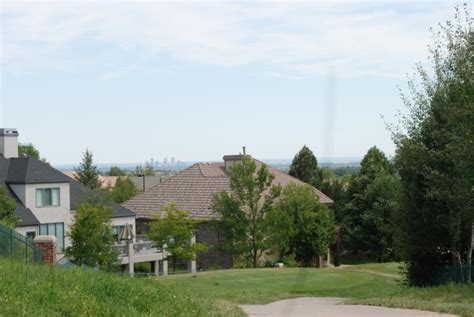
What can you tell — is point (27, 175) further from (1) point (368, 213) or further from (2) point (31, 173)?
(1) point (368, 213)

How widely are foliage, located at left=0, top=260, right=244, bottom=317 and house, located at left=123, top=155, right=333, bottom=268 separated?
34574 mm

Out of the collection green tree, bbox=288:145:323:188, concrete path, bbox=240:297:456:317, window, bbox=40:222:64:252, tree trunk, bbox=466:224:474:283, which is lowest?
concrete path, bbox=240:297:456:317

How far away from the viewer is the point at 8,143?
52.8 meters

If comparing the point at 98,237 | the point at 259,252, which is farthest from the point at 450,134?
the point at 259,252

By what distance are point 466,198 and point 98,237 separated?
2050 cm

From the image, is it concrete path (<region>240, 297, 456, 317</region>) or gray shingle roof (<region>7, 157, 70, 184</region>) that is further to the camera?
gray shingle roof (<region>7, 157, 70, 184</region>)

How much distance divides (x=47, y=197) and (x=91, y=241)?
33.1 feet

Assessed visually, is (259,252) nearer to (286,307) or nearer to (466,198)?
(466,198)

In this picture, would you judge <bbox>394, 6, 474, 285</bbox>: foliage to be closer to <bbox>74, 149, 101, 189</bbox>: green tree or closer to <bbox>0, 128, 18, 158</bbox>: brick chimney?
<bbox>0, 128, 18, 158</bbox>: brick chimney

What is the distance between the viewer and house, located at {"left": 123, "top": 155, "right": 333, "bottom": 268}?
51.0m

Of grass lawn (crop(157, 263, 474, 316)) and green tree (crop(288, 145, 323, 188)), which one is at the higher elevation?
green tree (crop(288, 145, 323, 188))

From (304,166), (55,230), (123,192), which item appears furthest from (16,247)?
(123,192)

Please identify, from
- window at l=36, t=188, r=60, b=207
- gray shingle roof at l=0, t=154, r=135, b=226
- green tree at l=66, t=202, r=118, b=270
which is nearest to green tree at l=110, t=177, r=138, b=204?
gray shingle roof at l=0, t=154, r=135, b=226

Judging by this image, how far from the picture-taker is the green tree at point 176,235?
44.5 metres
